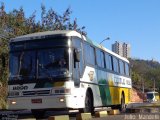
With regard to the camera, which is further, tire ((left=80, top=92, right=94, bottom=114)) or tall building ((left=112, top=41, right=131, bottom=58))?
tall building ((left=112, top=41, right=131, bottom=58))

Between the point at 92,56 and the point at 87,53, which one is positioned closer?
the point at 87,53

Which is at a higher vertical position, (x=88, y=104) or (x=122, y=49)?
(x=122, y=49)

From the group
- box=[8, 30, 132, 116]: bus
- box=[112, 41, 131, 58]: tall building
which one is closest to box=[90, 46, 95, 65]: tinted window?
box=[8, 30, 132, 116]: bus

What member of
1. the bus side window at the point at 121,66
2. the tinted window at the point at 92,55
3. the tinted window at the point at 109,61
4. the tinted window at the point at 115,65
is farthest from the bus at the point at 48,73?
the bus side window at the point at 121,66

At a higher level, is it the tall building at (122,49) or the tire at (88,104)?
the tall building at (122,49)

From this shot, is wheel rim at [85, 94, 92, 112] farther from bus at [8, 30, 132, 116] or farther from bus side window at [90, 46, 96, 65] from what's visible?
bus side window at [90, 46, 96, 65]

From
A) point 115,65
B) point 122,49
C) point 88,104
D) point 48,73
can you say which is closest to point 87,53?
point 88,104

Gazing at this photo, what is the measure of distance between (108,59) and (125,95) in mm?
5499

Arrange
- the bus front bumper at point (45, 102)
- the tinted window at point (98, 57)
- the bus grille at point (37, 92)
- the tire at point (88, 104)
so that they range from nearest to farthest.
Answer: the bus front bumper at point (45, 102) < the bus grille at point (37, 92) < the tire at point (88, 104) < the tinted window at point (98, 57)

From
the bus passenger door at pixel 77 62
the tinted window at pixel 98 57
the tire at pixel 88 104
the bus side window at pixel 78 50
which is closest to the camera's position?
the bus passenger door at pixel 77 62

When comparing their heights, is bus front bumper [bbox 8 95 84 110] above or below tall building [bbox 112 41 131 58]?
below

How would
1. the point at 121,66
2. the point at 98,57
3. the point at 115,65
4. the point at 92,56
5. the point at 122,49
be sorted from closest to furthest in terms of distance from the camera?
the point at 92,56 < the point at 98,57 < the point at 115,65 < the point at 121,66 < the point at 122,49

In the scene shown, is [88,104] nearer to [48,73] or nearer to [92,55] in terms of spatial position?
[92,55]

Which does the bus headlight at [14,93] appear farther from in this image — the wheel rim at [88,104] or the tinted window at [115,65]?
the tinted window at [115,65]
